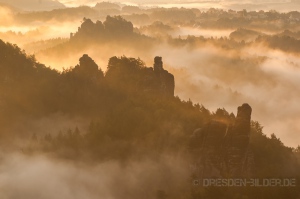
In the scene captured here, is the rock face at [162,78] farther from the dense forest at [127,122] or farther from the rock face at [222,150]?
the rock face at [222,150]

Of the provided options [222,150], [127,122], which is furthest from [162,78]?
[222,150]

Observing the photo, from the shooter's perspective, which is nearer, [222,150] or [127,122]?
[222,150]

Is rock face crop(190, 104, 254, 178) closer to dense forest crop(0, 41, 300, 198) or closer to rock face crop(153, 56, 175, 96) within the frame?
dense forest crop(0, 41, 300, 198)

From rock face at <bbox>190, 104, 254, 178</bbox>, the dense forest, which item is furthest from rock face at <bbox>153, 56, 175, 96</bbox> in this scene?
rock face at <bbox>190, 104, 254, 178</bbox>

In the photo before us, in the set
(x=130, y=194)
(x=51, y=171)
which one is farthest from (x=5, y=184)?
(x=130, y=194)

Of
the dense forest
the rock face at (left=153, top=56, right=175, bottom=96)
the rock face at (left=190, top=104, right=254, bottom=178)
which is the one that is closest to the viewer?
the rock face at (left=190, top=104, right=254, bottom=178)

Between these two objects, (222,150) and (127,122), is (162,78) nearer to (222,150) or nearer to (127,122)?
(127,122)
